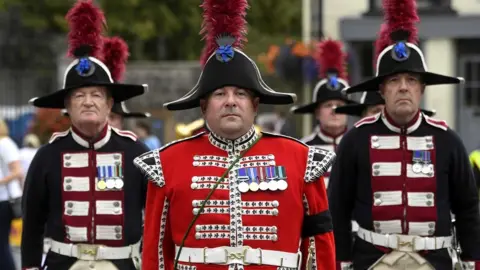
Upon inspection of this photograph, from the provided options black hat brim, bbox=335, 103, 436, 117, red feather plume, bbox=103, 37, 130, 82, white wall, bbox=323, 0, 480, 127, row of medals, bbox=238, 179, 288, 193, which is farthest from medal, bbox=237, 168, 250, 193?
white wall, bbox=323, 0, 480, 127

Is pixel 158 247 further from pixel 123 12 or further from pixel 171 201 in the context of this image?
pixel 123 12

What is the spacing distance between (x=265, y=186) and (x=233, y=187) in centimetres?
16

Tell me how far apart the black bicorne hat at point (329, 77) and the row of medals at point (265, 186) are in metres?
5.83

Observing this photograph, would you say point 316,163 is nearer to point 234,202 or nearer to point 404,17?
point 234,202

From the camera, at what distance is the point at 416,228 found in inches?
330

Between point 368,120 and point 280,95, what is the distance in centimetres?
220

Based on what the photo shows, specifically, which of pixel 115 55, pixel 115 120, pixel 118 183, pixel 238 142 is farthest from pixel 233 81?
pixel 115 120

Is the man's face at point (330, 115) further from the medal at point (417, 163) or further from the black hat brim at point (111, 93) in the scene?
the medal at point (417, 163)

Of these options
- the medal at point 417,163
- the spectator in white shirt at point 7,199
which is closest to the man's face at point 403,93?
the medal at point 417,163

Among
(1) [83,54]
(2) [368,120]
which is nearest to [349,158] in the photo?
(2) [368,120]

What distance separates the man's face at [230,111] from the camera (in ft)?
21.1

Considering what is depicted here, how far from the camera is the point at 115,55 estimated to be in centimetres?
1045

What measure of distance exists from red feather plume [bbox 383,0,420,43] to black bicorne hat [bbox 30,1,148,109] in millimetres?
1747

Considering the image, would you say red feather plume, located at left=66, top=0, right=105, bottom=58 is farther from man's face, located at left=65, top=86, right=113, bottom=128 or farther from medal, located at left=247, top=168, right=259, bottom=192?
medal, located at left=247, top=168, right=259, bottom=192
